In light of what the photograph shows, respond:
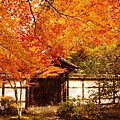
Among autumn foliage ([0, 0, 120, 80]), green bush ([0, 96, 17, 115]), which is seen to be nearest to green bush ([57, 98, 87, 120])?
green bush ([0, 96, 17, 115])

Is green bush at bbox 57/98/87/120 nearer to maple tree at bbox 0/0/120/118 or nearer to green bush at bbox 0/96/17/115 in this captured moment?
green bush at bbox 0/96/17/115

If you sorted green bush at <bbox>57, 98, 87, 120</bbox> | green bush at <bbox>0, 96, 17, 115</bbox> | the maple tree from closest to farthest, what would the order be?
the maple tree < green bush at <bbox>57, 98, 87, 120</bbox> < green bush at <bbox>0, 96, 17, 115</bbox>

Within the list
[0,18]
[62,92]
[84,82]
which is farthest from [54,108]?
[0,18]

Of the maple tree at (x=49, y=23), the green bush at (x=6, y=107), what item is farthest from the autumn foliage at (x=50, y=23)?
the green bush at (x=6, y=107)

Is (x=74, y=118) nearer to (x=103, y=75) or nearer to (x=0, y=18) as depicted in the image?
(x=103, y=75)

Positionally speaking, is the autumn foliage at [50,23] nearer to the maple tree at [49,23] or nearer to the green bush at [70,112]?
the maple tree at [49,23]

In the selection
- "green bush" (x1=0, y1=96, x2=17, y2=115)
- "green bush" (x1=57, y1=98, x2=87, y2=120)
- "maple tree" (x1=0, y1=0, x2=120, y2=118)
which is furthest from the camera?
"green bush" (x1=0, y1=96, x2=17, y2=115)

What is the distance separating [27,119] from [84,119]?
11.1 ft

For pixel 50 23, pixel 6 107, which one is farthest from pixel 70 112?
pixel 50 23

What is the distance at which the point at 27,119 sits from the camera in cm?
1170

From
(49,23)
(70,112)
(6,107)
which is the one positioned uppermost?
(49,23)

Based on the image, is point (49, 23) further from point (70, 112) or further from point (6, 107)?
point (6, 107)

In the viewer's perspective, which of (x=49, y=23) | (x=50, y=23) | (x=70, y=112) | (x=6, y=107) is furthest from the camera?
(x=6, y=107)

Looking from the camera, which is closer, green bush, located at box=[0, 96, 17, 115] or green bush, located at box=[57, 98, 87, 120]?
green bush, located at box=[57, 98, 87, 120]
